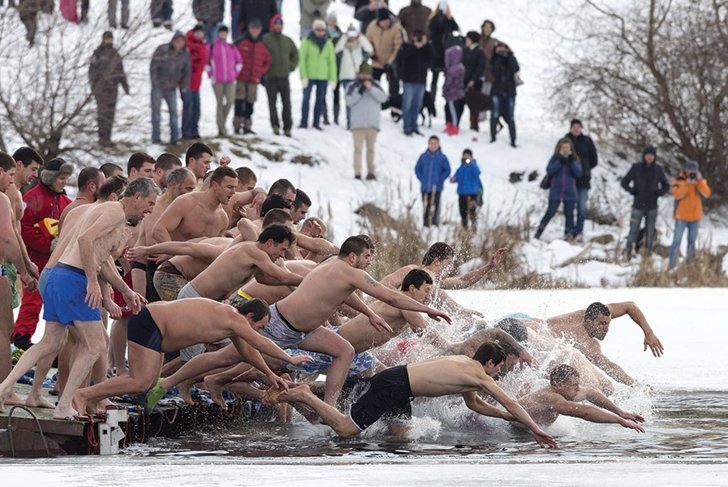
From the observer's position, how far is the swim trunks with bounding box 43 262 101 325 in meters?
10.5

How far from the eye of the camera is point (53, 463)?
9.82 meters

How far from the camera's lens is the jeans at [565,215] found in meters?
25.8

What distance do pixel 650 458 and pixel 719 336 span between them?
22.1ft

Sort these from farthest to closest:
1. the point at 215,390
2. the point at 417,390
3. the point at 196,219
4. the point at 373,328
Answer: the point at 196,219
the point at 373,328
the point at 215,390
the point at 417,390

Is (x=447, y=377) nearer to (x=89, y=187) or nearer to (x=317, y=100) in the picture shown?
(x=89, y=187)

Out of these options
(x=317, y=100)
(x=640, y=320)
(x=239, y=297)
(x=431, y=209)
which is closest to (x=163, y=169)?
(x=239, y=297)

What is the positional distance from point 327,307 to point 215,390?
1.08 metres

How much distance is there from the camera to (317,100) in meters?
27.1

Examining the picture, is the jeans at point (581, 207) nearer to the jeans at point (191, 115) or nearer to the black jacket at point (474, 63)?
the black jacket at point (474, 63)

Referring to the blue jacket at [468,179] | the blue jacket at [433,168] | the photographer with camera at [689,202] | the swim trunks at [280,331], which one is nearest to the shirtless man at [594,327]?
the swim trunks at [280,331]

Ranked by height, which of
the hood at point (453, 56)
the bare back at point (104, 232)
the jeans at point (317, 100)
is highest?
the hood at point (453, 56)

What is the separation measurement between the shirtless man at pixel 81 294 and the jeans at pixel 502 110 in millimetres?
17451

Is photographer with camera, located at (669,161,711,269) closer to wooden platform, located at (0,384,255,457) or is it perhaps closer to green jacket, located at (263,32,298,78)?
green jacket, located at (263,32,298,78)

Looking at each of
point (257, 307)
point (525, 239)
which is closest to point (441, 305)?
point (257, 307)
